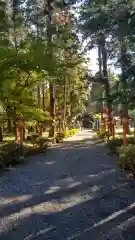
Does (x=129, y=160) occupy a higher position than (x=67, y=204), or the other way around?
(x=129, y=160)

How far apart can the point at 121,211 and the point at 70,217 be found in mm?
814

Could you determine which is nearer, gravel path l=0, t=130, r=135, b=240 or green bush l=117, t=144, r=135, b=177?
gravel path l=0, t=130, r=135, b=240

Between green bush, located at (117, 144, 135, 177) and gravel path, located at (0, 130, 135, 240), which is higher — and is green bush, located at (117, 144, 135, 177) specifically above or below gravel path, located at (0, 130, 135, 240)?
above

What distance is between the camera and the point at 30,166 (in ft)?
36.7

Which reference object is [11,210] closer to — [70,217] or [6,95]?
[70,217]

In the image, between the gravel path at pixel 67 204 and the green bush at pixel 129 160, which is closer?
the gravel path at pixel 67 204

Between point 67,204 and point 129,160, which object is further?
point 129,160

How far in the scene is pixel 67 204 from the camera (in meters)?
6.52

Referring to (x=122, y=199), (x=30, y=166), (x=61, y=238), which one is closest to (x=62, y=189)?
(x=122, y=199)

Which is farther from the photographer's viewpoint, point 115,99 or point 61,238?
point 115,99

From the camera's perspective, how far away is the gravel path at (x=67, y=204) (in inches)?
204

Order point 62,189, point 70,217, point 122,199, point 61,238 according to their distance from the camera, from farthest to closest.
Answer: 1. point 62,189
2. point 122,199
3. point 70,217
4. point 61,238

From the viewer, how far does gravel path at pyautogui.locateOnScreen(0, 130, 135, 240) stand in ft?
17.0

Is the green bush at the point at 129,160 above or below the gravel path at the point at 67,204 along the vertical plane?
above
